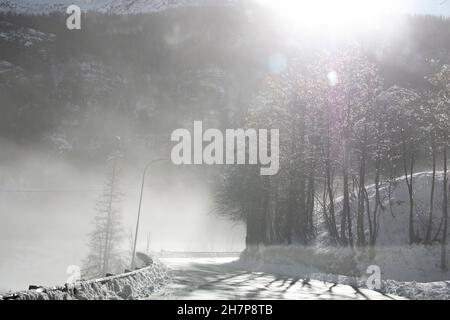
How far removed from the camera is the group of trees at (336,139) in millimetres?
33562

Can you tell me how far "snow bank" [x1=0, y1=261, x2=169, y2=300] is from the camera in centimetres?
1064

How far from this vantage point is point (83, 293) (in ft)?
41.3

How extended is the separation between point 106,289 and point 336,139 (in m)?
24.4

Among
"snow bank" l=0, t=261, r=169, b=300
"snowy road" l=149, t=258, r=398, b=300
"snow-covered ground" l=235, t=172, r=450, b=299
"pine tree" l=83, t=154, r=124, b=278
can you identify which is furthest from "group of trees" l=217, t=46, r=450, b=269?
"pine tree" l=83, t=154, r=124, b=278

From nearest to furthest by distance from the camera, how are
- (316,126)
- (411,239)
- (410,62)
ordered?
(411,239) → (316,126) → (410,62)

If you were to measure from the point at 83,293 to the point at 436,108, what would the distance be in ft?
A: 80.9

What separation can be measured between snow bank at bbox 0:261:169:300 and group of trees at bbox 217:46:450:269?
17459 mm

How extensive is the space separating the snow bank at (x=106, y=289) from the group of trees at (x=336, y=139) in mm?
17459

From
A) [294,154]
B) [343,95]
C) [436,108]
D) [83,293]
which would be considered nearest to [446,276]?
[436,108]

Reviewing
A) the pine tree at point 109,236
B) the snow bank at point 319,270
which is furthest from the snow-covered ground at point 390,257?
the pine tree at point 109,236

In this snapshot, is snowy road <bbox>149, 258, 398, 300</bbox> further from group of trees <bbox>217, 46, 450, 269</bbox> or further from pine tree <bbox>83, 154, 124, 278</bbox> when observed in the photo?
pine tree <bbox>83, 154, 124, 278</bbox>

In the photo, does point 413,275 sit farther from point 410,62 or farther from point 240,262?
point 410,62

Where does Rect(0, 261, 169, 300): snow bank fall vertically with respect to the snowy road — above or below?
above

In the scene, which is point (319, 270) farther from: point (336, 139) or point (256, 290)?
point (256, 290)
